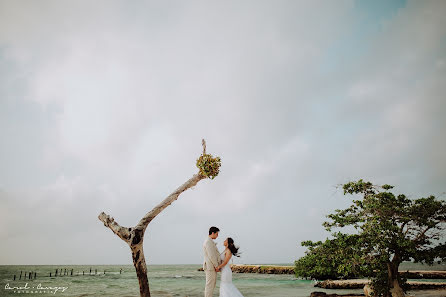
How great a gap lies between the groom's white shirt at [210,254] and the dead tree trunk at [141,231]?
309cm

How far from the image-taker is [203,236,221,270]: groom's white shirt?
761 cm

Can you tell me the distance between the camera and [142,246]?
10141 mm

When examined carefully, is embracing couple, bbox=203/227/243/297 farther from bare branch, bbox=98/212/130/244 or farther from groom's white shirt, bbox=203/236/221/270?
bare branch, bbox=98/212/130/244

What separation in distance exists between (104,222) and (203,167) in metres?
4.44

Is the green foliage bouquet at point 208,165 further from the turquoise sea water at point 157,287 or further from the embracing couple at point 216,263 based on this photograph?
the turquoise sea water at point 157,287

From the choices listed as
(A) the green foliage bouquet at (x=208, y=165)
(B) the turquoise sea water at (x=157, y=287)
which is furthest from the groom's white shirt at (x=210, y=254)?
(B) the turquoise sea water at (x=157, y=287)

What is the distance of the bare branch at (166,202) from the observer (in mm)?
10144

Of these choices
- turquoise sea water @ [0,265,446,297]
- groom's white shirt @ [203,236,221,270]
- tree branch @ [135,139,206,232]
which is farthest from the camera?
turquoise sea water @ [0,265,446,297]

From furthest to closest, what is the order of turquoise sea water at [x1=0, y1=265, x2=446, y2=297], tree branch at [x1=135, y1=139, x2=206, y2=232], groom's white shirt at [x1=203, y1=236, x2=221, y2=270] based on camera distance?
turquoise sea water at [x1=0, y1=265, x2=446, y2=297]
tree branch at [x1=135, y1=139, x2=206, y2=232]
groom's white shirt at [x1=203, y1=236, x2=221, y2=270]

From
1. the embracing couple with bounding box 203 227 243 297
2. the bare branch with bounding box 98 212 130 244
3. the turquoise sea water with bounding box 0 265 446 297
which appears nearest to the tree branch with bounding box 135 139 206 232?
the bare branch with bounding box 98 212 130 244

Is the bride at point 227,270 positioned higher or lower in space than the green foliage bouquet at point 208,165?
lower

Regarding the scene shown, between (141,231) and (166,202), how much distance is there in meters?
1.35

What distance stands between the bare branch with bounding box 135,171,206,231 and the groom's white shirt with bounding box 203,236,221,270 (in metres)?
3.07

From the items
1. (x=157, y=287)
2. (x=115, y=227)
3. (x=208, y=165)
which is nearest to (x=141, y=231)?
(x=115, y=227)
